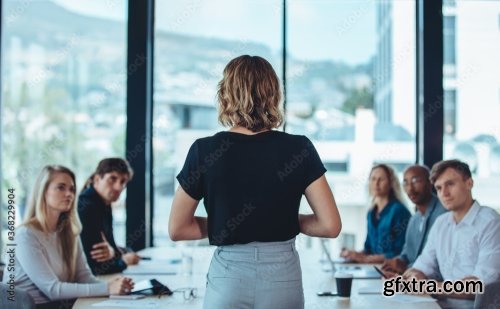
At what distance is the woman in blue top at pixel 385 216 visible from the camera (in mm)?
4789

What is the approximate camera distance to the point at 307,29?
551cm

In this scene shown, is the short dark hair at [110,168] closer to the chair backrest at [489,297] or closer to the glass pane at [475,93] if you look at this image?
the chair backrest at [489,297]

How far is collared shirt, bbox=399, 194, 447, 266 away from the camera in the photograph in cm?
425

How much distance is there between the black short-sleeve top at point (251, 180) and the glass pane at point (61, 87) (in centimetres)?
361

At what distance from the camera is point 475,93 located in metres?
5.37

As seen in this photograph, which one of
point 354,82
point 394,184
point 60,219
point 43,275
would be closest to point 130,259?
point 60,219

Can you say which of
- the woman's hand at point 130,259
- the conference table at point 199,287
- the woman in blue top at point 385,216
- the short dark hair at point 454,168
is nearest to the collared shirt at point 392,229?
the woman in blue top at point 385,216

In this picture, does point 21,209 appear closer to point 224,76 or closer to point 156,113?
point 156,113

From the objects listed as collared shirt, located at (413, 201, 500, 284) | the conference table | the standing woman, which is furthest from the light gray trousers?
collared shirt, located at (413, 201, 500, 284)

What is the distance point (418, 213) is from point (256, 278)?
268 cm

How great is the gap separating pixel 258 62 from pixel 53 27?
406cm

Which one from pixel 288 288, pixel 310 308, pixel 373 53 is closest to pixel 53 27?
pixel 373 53

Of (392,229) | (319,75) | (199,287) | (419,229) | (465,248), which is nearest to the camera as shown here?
(199,287)

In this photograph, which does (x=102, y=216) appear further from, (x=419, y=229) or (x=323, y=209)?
(x=323, y=209)
